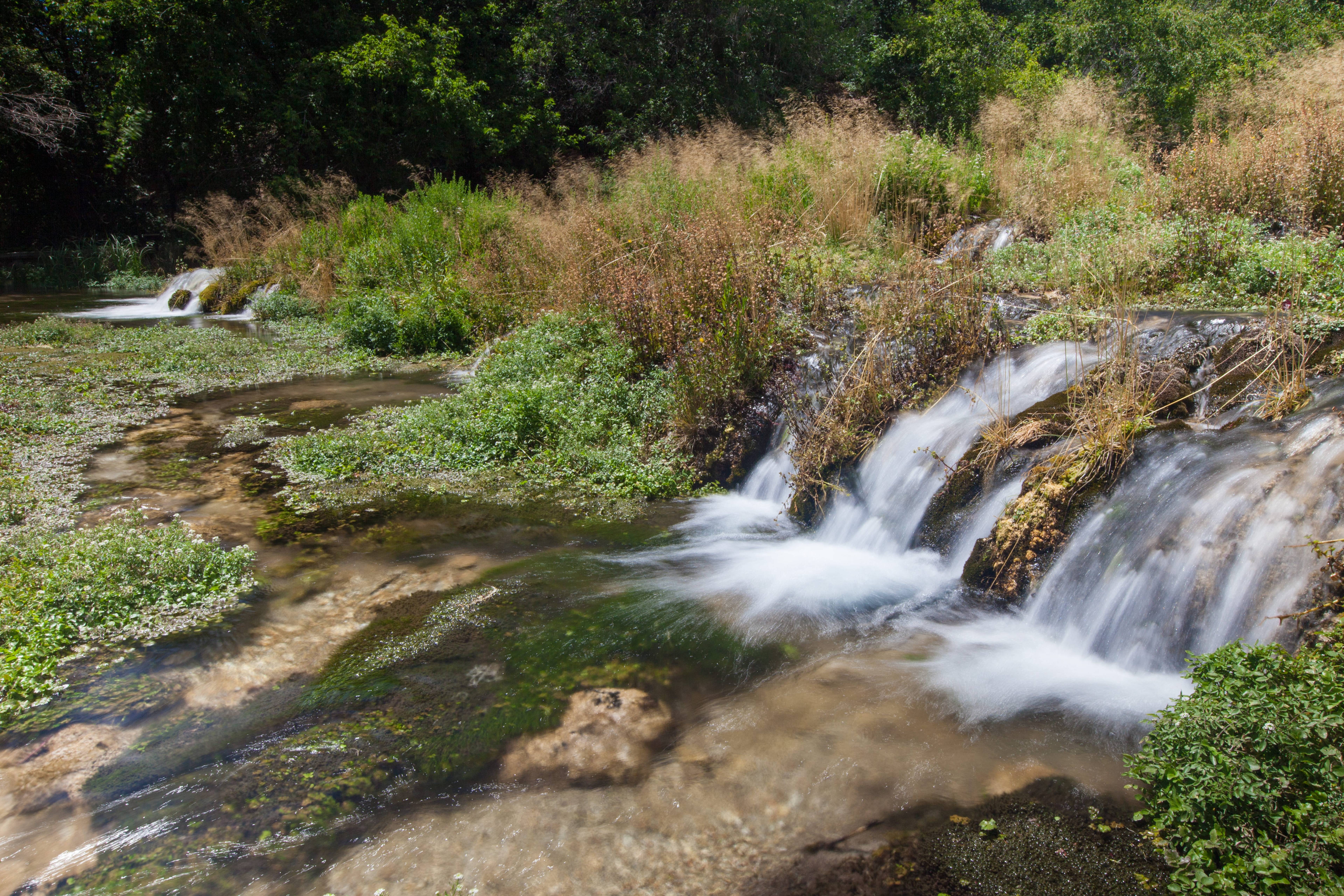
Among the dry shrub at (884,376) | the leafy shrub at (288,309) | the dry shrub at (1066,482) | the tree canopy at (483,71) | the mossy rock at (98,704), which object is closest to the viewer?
the mossy rock at (98,704)

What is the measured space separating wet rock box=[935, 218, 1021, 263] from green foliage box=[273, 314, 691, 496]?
11.9 ft

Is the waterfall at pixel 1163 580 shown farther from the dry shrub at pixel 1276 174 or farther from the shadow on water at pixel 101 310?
the shadow on water at pixel 101 310

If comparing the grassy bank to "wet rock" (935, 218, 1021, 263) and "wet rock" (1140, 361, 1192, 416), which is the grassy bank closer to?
"wet rock" (1140, 361, 1192, 416)

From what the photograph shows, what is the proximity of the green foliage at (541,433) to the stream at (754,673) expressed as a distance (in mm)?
689

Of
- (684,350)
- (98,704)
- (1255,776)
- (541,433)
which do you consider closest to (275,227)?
(541,433)

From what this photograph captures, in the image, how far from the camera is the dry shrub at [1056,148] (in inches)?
353

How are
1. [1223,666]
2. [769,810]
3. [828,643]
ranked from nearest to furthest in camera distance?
[1223,666] < [769,810] < [828,643]

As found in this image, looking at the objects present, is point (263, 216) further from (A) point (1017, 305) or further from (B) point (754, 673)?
(B) point (754, 673)

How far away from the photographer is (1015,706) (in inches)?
134

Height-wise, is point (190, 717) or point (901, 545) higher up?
point (190, 717)

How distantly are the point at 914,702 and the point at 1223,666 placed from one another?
117cm

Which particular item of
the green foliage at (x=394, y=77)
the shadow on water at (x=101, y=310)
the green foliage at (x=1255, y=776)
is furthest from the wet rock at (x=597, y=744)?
the green foliage at (x=394, y=77)

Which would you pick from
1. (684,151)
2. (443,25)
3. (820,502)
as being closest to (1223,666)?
(820,502)

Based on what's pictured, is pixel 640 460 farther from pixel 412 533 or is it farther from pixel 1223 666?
pixel 1223 666
